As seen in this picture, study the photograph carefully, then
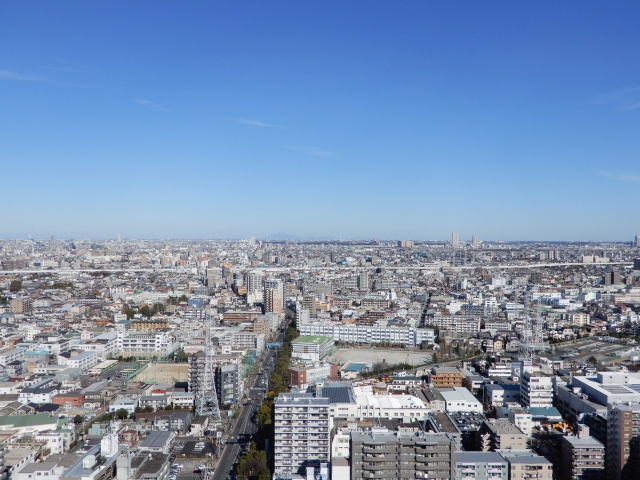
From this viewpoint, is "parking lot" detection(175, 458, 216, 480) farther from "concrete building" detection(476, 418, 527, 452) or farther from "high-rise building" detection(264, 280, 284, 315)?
"high-rise building" detection(264, 280, 284, 315)

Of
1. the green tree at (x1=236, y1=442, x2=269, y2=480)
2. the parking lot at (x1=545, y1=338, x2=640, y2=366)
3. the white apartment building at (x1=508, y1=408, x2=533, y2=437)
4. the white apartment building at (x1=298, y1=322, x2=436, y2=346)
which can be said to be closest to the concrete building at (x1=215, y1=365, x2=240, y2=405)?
the green tree at (x1=236, y1=442, x2=269, y2=480)

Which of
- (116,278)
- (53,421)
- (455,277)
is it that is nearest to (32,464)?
(53,421)

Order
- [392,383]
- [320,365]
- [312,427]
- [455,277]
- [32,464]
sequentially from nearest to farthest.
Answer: [32,464] < [312,427] < [392,383] < [320,365] < [455,277]

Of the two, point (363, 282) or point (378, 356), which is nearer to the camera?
point (378, 356)

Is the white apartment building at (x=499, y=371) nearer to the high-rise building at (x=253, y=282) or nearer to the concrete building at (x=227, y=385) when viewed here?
the concrete building at (x=227, y=385)

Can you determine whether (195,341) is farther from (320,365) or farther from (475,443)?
(475,443)

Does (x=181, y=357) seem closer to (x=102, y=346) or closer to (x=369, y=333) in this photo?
(x=102, y=346)

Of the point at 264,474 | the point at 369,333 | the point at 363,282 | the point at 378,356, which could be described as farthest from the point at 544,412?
the point at 363,282
